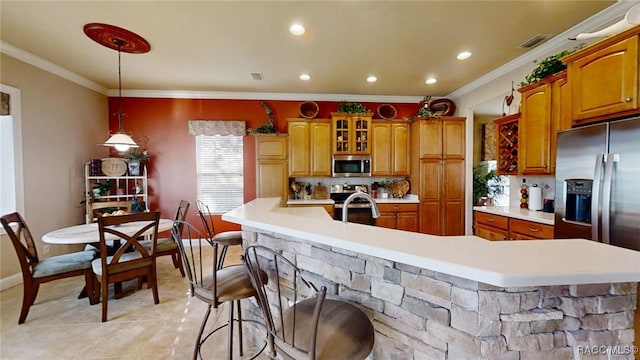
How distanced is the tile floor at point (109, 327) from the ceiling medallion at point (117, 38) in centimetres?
288

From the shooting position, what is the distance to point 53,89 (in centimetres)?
383

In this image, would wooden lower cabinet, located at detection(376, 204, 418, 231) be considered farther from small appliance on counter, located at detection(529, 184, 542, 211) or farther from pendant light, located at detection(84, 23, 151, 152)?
pendant light, located at detection(84, 23, 151, 152)

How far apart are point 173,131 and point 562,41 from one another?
19.0ft

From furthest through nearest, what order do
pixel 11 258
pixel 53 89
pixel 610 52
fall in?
1. pixel 53 89
2. pixel 11 258
3. pixel 610 52

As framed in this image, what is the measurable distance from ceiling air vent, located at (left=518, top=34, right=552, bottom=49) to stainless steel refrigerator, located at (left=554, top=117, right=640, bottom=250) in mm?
1408

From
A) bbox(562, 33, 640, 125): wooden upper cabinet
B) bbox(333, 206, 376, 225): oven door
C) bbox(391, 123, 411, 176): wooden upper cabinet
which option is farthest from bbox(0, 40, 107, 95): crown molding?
bbox(562, 33, 640, 125): wooden upper cabinet

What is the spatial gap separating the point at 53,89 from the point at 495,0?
18.1 ft

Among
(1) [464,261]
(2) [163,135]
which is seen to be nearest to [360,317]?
(1) [464,261]

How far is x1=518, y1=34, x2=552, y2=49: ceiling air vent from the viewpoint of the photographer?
300 cm

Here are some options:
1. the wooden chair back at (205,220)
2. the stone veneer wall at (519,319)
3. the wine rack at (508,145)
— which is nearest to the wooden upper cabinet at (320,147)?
the wooden chair back at (205,220)

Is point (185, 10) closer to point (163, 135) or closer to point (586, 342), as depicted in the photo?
point (163, 135)

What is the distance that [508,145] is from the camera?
11.7 ft

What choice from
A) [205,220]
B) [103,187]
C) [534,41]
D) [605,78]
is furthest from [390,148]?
[103,187]

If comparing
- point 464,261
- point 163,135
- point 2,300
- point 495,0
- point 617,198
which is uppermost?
point 495,0
